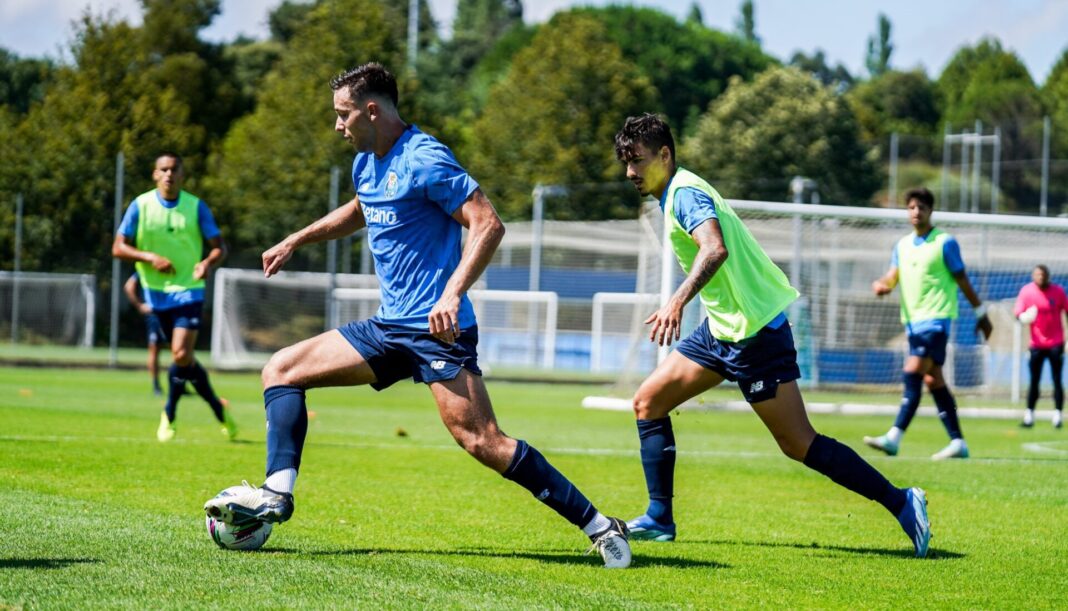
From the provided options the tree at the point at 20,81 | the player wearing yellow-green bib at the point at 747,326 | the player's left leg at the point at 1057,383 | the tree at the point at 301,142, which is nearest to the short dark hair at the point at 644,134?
the player wearing yellow-green bib at the point at 747,326

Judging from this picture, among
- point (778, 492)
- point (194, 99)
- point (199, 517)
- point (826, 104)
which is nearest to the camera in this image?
point (199, 517)

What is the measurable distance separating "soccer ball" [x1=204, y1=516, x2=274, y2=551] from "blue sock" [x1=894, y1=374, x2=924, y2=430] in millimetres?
7553

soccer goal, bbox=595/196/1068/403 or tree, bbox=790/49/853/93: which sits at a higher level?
tree, bbox=790/49/853/93

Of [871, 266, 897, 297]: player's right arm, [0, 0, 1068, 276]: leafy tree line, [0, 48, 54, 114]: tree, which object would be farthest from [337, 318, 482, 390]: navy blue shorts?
[0, 48, 54, 114]: tree

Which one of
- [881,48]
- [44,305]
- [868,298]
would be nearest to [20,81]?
[44,305]

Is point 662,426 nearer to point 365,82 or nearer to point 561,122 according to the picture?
point 365,82

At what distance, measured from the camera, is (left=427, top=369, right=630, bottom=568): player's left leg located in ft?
20.0

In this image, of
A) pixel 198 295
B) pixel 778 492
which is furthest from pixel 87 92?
pixel 778 492

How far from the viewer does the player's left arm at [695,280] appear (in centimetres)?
631

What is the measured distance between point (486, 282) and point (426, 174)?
3718 centimetres

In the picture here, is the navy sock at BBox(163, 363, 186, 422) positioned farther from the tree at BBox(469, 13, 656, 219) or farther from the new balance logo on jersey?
the tree at BBox(469, 13, 656, 219)

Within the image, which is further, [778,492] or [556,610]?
[778,492]

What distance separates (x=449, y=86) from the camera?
78375 millimetres

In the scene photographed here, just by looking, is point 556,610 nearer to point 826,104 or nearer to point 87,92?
point 87,92
